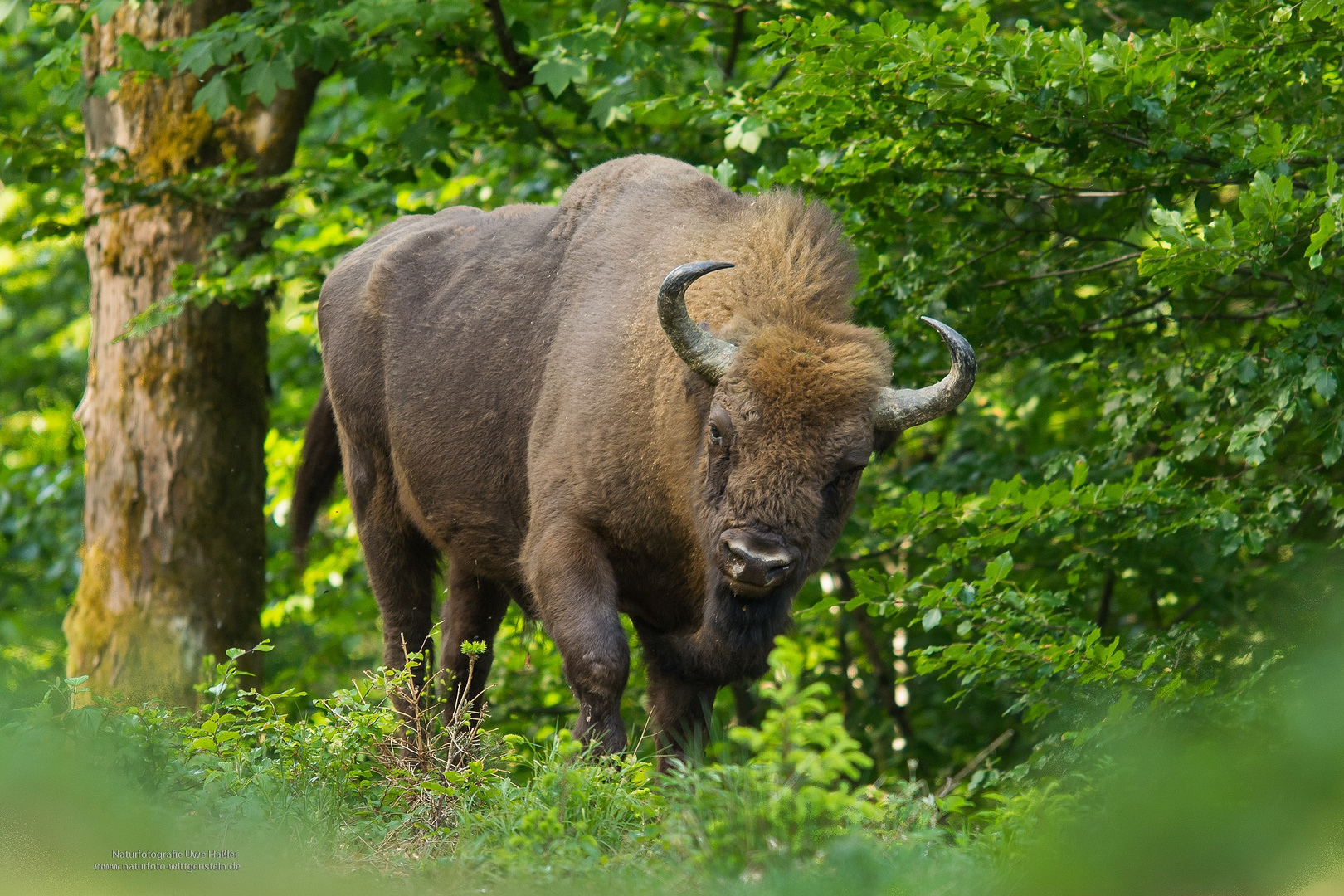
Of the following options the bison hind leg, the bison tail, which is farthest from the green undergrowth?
the bison tail

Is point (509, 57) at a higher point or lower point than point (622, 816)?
higher

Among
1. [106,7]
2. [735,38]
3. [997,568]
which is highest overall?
[106,7]

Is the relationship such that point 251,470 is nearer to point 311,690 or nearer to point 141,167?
point 141,167

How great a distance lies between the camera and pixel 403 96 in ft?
29.5

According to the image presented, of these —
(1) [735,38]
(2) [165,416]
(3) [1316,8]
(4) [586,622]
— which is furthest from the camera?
(1) [735,38]

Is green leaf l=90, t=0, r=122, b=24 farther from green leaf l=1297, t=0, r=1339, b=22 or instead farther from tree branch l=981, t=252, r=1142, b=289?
green leaf l=1297, t=0, r=1339, b=22

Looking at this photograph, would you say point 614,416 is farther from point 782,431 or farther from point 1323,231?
point 1323,231

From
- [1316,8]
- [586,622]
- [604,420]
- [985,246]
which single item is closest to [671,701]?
[586,622]

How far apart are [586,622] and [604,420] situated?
0.88 meters

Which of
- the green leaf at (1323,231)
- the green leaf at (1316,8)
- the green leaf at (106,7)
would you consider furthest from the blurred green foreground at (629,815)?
the green leaf at (106,7)

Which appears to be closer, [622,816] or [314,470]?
[622,816]

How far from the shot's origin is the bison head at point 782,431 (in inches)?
175

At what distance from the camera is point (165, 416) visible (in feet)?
26.8

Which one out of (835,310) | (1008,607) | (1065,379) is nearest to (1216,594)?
(1065,379)
